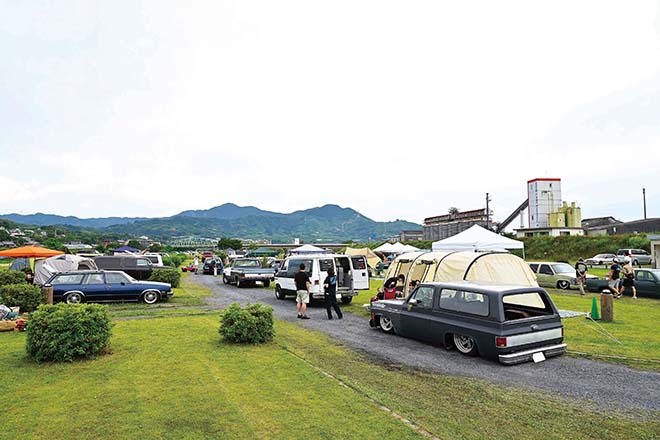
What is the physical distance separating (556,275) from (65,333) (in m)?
21.3

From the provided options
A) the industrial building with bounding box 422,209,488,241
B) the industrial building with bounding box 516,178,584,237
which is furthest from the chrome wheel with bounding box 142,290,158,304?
the industrial building with bounding box 422,209,488,241

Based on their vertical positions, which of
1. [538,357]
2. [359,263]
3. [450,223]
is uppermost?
[450,223]

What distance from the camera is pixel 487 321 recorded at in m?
8.29

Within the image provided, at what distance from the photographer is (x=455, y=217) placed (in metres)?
67.0

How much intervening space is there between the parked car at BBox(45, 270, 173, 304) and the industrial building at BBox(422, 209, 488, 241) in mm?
48258

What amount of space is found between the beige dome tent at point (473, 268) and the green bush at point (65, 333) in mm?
8677

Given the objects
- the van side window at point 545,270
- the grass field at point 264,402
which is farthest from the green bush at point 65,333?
the van side window at point 545,270

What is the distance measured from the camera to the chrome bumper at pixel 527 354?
792cm

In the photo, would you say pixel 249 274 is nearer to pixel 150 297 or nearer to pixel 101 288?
pixel 150 297

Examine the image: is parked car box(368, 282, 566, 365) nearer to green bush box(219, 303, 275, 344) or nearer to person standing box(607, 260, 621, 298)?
green bush box(219, 303, 275, 344)

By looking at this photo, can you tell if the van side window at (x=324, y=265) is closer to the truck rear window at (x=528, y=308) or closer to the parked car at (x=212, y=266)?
the truck rear window at (x=528, y=308)

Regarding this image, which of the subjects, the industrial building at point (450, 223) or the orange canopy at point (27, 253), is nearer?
the orange canopy at point (27, 253)

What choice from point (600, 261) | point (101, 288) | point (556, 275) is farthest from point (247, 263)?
point (600, 261)

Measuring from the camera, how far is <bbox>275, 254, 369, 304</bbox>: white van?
16234 millimetres
